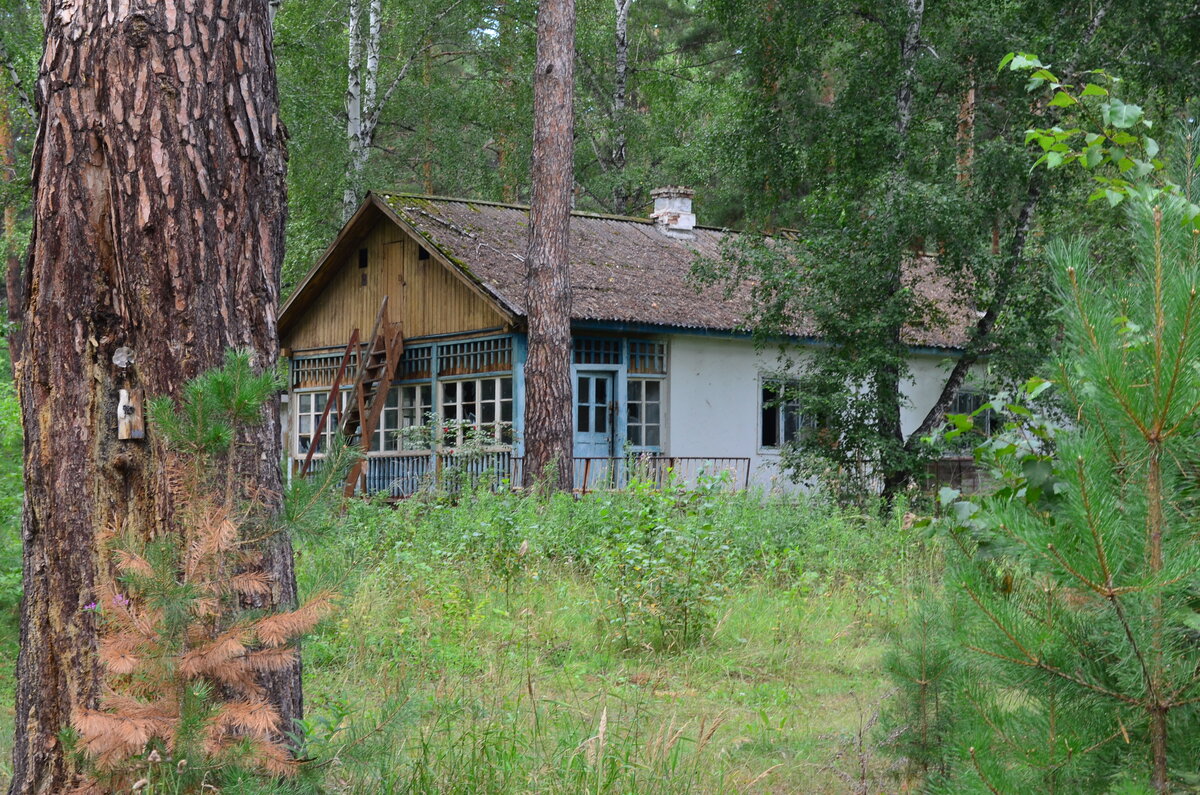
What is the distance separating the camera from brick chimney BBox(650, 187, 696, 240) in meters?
22.1

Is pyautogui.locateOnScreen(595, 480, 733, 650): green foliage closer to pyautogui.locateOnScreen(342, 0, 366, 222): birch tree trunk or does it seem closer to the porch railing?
the porch railing

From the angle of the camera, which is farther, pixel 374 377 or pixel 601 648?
pixel 374 377

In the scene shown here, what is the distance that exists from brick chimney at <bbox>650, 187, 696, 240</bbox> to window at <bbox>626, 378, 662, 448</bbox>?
4.67 m

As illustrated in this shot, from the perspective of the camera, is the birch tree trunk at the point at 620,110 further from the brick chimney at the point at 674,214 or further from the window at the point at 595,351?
the window at the point at 595,351

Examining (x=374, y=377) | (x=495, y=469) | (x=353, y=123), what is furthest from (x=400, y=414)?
(x=353, y=123)

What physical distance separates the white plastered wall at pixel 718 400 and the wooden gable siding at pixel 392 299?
10.3 ft

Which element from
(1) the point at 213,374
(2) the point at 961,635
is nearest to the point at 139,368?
(1) the point at 213,374

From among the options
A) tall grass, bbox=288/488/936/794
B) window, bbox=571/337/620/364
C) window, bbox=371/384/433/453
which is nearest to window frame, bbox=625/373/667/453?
window, bbox=571/337/620/364

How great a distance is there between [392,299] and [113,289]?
16041 millimetres

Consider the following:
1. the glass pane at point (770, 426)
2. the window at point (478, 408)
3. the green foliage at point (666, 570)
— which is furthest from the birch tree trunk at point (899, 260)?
the green foliage at point (666, 570)

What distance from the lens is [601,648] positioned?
22.0 ft

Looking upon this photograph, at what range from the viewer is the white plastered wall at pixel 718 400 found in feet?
60.4

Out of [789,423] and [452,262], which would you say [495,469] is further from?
[789,423]

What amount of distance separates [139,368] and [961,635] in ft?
7.92
